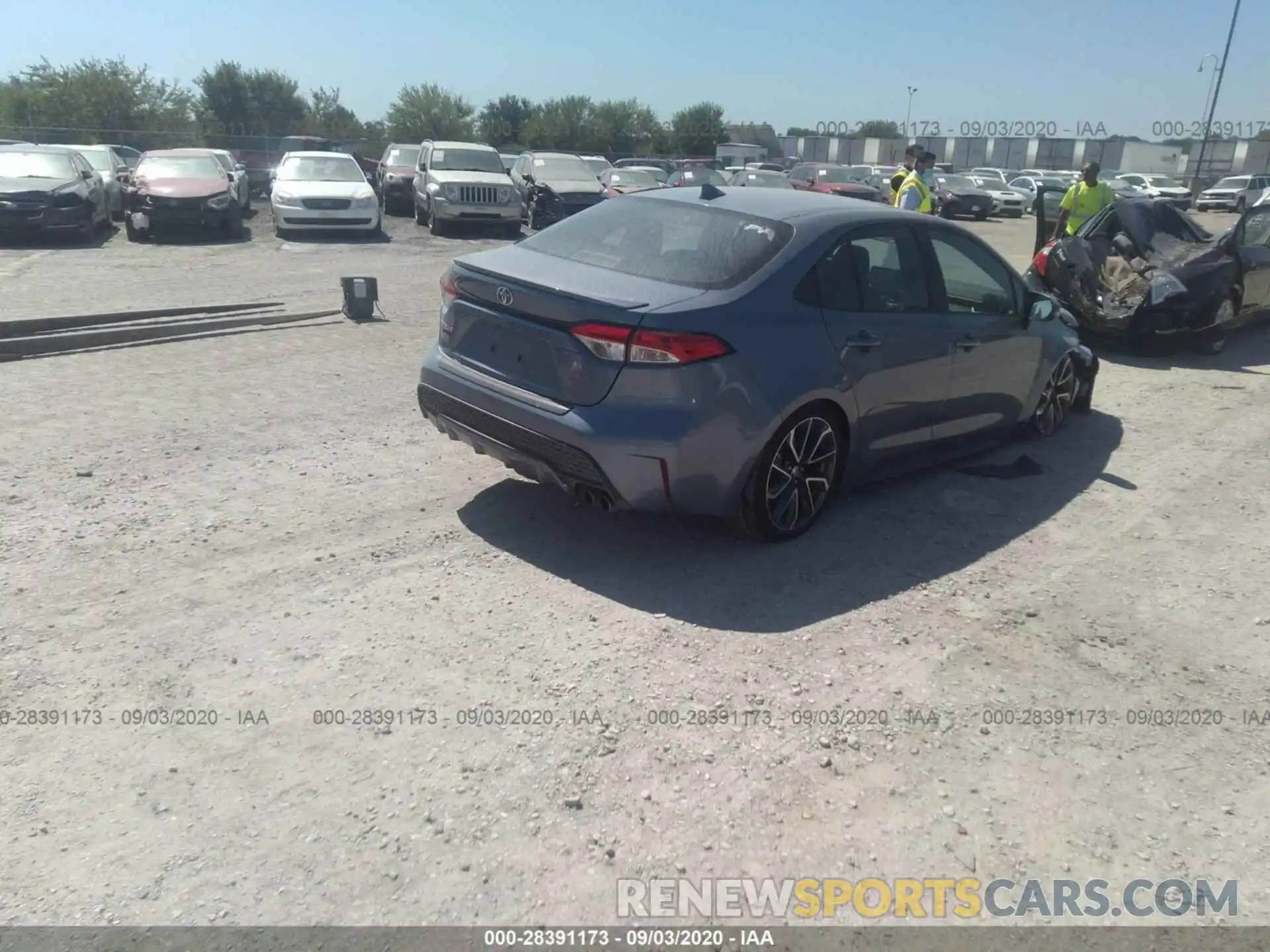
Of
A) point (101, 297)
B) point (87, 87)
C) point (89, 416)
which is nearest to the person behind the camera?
point (89, 416)

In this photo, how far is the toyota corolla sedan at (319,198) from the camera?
17828 mm

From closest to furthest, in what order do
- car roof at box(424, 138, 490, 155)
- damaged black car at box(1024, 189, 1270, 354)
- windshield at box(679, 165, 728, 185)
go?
1. damaged black car at box(1024, 189, 1270, 354)
2. windshield at box(679, 165, 728, 185)
3. car roof at box(424, 138, 490, 155)

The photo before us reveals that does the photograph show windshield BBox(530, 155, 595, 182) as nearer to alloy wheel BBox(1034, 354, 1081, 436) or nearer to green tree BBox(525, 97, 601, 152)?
alloy wheel BBox(1034, 354, 1081, 436)

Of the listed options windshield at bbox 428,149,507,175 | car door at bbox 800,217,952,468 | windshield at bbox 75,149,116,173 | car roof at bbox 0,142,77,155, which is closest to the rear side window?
car door at bbox 800,217,952,468

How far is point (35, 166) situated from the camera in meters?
16.8

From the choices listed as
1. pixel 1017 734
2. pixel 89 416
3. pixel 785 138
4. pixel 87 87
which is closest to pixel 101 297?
pixel 89 416

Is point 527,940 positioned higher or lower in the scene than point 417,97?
lower

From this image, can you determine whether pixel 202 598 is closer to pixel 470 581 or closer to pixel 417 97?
pixel 470 581

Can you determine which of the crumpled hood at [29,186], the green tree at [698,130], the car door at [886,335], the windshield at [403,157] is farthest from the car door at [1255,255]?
the green tree at [698,130]

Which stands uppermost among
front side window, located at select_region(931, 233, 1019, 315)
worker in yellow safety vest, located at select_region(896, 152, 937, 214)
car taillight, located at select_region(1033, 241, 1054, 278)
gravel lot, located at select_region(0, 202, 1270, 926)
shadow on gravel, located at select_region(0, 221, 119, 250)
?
worker in yellow safety vest, located at select_region(896, 152, 937, 214)

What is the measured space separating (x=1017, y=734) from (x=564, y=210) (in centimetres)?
1899

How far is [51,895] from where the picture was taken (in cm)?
254

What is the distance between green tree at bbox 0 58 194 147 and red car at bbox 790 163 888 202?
2951 centimetres

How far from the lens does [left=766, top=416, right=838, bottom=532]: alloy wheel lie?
4.66 meters
